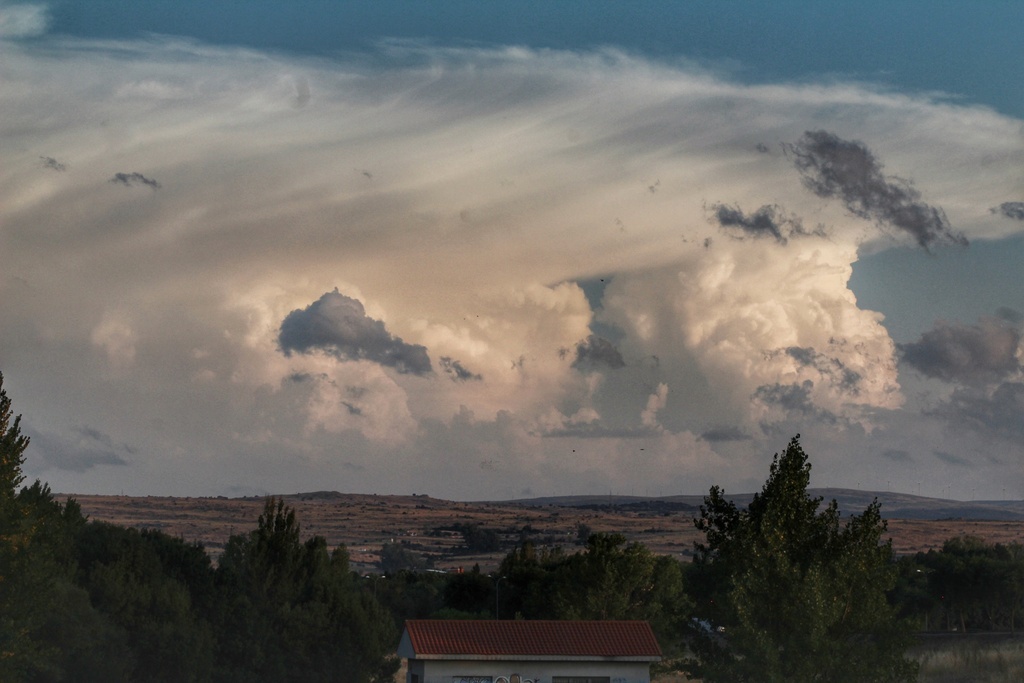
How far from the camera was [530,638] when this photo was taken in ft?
205

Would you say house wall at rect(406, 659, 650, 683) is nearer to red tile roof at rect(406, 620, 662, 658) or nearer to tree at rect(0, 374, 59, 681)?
red tile roof at rect(406, 620, 662, 658)

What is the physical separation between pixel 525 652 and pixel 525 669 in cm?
93

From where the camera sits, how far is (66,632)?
70812 millimetres

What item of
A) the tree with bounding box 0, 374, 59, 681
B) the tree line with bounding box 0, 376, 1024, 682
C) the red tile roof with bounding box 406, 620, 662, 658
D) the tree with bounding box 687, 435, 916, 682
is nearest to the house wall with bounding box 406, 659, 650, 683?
the red tile roof with bounding box 406, 620, 662, 658

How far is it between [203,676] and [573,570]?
2320cm

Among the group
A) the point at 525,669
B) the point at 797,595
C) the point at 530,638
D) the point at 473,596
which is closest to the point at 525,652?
the point at 525,669

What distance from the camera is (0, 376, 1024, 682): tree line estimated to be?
49.8m

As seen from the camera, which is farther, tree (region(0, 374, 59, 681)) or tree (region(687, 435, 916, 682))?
tree (region(0, 374, 59, 681))

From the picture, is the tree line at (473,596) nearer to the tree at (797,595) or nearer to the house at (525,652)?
the tree at (797,595)

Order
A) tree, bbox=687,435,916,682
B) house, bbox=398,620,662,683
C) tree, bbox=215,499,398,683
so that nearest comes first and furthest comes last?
tree, bbox=687,435,916,682, house, bbox=398,620,662,683, tree, bbox=215,499,398,683

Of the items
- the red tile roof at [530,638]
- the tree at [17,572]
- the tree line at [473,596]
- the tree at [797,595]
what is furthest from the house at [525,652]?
the tree at [17,572]

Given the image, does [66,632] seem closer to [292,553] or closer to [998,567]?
[292,553]

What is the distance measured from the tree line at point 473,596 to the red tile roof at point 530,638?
2.54 metres

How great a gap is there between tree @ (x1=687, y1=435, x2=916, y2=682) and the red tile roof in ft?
32.8
